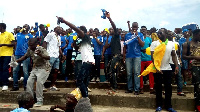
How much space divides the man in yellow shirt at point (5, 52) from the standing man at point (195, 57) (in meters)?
5.19

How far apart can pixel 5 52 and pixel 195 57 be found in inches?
219

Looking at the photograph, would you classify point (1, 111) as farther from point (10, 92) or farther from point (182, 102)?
point (182, 102)

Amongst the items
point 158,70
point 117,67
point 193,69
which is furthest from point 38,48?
point 193,69

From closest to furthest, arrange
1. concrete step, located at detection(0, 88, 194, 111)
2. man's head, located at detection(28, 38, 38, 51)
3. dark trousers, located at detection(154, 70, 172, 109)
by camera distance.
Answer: dark trousers, located at detection(154, 70, 172, 109), concrete step, located at detection(0, 88, 194, 111), man's head, located at detection(28, 38, 38, 51)

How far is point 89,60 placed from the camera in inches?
192

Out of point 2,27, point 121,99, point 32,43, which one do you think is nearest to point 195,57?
point 121,99

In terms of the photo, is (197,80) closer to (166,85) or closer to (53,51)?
(166,85)

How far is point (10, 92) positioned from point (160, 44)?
458 centimetres

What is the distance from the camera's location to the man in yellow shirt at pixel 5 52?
6.43 metres

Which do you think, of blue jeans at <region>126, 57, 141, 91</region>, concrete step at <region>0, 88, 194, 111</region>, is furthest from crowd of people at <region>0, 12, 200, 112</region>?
concrete step at <region>0, 88, 194, 111</region>

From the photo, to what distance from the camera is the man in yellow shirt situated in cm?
643

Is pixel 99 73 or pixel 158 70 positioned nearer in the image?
pixel 158 70

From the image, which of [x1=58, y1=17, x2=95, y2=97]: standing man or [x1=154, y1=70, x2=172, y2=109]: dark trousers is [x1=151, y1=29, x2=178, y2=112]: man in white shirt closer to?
[x1=154, y1=70, x2=172, y2=109]: dark trousers

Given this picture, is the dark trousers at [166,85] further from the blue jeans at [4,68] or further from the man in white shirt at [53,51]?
the blue jeans at [4,68]
